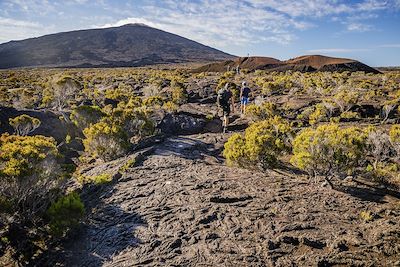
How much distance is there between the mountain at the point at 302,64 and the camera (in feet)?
197

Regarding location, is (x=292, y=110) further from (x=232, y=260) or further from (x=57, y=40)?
(x=57, y=40)

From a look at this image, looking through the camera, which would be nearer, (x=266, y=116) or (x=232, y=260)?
(x=232, y=260)

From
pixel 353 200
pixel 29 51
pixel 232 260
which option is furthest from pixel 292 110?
pixel 29 51

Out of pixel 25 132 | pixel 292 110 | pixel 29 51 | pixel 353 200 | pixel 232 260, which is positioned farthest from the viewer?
pixel 29 51

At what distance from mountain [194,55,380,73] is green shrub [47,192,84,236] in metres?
56.2

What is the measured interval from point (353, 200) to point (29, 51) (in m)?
141

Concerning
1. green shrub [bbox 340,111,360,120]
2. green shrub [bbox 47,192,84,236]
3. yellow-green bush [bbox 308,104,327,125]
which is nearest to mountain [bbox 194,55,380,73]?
yellow-green bush [bbox 308,104,327,125]

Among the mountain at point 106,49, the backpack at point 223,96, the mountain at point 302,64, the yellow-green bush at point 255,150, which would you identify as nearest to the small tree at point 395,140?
the yellow-green bush at point 255,150

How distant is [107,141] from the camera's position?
12094 millimetres

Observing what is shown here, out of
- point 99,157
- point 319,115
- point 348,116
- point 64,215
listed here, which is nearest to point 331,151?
point 64,215

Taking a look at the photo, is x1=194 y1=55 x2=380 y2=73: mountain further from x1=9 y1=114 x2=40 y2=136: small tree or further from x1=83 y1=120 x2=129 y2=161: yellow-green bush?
x1=83 y1=120 x2=129 y2=161: yellow-green bush

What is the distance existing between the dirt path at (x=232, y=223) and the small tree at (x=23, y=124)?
7.97m

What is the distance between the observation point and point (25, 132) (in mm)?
15016

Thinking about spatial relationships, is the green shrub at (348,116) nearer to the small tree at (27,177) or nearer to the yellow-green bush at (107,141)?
the yellow-green bush at (107,141)
